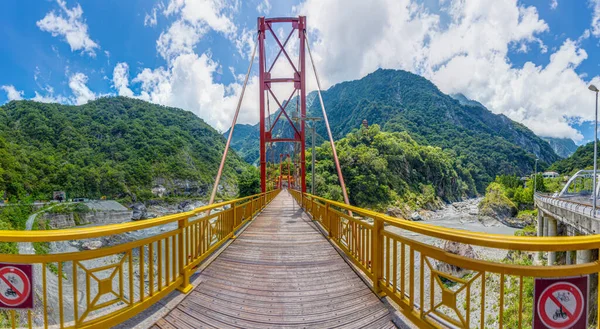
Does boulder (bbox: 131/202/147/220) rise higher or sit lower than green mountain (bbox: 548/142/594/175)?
lower

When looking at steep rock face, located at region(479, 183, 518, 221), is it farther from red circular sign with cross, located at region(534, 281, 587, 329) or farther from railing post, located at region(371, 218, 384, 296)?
red circular sign with cross, located at region(534, 281, 587, 329)

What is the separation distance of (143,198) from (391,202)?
64893mm

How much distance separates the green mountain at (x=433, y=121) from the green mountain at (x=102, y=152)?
2548 inches

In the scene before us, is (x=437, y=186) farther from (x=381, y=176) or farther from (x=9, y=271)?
(x=9, y=271)

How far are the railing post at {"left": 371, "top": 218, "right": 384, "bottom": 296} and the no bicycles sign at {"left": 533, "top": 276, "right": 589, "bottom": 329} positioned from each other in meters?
1.65

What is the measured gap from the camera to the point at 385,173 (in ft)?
175

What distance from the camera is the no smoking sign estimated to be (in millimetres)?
2119

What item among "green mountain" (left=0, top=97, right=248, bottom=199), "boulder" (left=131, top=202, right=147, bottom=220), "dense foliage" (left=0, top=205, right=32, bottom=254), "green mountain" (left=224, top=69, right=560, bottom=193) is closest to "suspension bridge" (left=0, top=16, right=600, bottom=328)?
"dense foliage" (left=0, top=205, right=32, bottom=254)

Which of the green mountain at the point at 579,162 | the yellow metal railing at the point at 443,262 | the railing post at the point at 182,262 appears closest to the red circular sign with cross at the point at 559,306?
the yellow metal railing at the point at 443,262

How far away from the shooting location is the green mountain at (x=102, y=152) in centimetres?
5303

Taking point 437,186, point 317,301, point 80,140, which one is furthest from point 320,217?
point 80,140

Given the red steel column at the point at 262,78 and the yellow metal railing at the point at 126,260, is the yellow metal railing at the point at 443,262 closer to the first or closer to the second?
the yellow metal railing at the point at 126,260

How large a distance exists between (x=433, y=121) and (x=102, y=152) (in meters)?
Answer: 137

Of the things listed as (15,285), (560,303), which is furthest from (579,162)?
(15,285)
